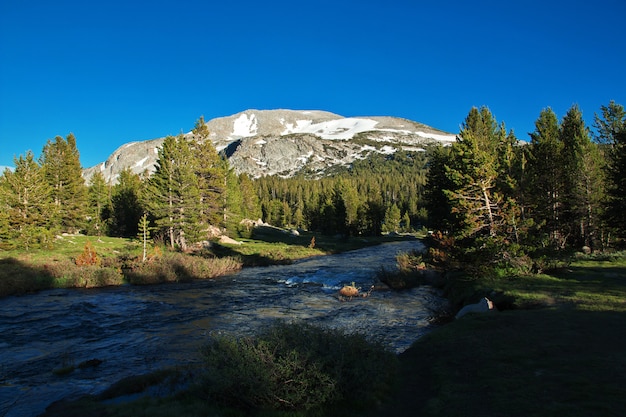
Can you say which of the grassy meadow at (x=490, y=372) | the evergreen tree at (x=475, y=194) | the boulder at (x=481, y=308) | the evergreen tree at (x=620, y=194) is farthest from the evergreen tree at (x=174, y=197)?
the evergreen tree at (x=620, y=194)

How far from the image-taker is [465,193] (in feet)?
77.9

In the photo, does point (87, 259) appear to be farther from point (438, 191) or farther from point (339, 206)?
point (339, 206)

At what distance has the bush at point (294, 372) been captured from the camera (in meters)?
7.50

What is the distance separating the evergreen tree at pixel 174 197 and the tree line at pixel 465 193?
0.14 m

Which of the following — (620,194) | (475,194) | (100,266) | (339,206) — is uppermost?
(339,206)

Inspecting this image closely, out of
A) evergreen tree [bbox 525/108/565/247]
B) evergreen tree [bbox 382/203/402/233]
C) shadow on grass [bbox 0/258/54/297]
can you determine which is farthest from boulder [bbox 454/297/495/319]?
evergreen tree [bbox 382/203/402/233]

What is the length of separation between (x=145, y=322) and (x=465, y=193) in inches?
802

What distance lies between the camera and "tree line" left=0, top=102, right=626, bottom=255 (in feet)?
78.7

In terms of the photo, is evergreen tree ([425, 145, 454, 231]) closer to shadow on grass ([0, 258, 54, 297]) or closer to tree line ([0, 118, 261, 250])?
tree line ([0, 118, 261, 250])

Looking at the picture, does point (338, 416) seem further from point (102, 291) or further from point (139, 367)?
point (102, 291)

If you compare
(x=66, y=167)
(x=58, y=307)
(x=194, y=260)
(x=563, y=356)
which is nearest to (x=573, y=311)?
(x=563, y=356)

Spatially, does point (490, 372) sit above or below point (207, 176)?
below

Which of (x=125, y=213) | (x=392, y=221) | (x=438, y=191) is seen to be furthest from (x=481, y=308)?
(x=392, y=221)

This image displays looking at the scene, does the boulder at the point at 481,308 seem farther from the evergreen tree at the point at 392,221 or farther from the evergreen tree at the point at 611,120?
the evergreen tree at the point at 392,221
